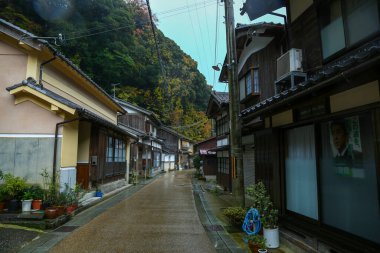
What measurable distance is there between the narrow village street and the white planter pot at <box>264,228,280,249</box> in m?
1.29

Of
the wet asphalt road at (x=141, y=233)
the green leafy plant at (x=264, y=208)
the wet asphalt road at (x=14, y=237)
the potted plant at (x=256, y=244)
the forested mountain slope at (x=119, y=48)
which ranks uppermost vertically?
the forested mountain slope at (x=119, y=48)

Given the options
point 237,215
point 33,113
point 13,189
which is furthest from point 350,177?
point 33,113

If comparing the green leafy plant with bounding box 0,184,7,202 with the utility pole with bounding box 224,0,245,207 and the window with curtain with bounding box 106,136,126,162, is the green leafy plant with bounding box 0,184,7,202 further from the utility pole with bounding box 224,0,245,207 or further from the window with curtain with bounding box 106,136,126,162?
the utility pole with bounding box 224,0,245,207

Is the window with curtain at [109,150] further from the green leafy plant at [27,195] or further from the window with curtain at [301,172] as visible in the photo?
the window with curtain at [301,172]

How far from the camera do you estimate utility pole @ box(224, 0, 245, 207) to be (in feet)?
27.9

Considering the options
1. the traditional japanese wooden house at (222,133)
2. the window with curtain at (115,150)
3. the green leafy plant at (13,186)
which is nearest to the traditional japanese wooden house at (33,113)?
the green leafy plant at (13,186)

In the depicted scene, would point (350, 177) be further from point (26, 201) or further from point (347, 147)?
point (26, 201)

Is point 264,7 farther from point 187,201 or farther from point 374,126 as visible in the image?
point 187,201

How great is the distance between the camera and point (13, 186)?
9.33 metres

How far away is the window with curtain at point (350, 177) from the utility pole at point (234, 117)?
9.61ft

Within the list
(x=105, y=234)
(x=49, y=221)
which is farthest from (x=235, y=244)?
(x=49, y=221)

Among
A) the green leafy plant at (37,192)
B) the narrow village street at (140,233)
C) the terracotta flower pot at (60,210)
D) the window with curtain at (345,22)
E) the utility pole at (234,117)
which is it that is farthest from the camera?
the green leafy plant at (37,192)

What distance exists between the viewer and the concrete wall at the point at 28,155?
33.6 ft

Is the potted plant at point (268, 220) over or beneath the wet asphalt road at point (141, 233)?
over
